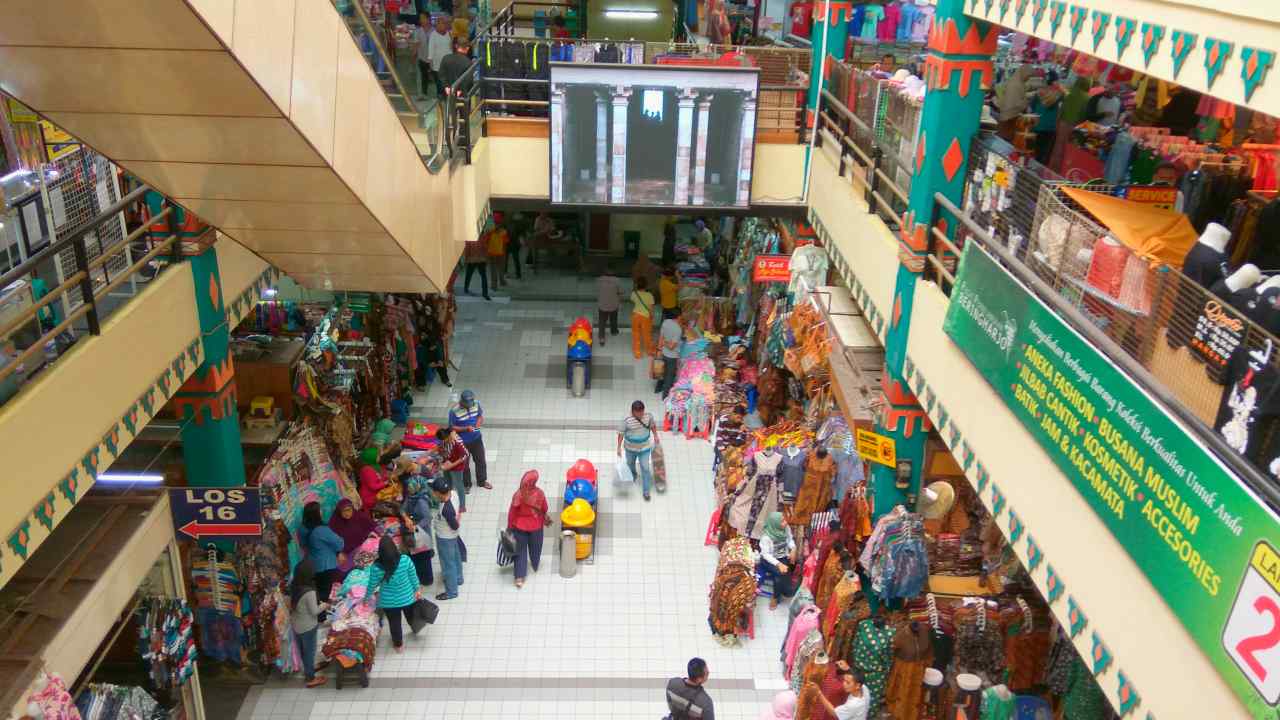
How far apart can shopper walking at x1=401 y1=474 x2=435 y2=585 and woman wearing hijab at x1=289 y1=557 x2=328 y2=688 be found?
47.9 inches

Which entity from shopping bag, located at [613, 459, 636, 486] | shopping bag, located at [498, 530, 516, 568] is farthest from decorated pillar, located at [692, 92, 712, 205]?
shopping bag, located at [498, 530, 516, 568]

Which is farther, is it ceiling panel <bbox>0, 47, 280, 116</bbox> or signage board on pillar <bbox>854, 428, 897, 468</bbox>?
signage board on pillar <bbox>854, 428, 897, 468</bbox>

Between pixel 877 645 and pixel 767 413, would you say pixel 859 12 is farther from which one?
pixel 877 645

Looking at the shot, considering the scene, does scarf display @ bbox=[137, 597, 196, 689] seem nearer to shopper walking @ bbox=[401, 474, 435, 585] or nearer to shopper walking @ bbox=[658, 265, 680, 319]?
shopper walking @ bbox=[401, 474, 435, 585]

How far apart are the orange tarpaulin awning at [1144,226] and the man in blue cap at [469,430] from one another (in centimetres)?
738

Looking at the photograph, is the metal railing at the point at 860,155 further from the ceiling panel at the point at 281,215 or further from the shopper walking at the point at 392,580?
the shopper walking at the point at 392,580

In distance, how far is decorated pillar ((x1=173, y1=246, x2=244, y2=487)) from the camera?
7086 millimetres

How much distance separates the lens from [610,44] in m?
13.5

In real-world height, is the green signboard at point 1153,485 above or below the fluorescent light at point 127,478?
above

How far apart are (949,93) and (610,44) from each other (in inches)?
309

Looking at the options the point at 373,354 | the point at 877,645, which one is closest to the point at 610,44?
the point at 373,354

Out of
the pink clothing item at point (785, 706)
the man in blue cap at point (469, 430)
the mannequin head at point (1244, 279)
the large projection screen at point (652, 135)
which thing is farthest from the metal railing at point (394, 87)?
the pink clothing item at point (785, 706)

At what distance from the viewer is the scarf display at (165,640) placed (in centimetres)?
648

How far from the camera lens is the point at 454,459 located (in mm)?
10641
